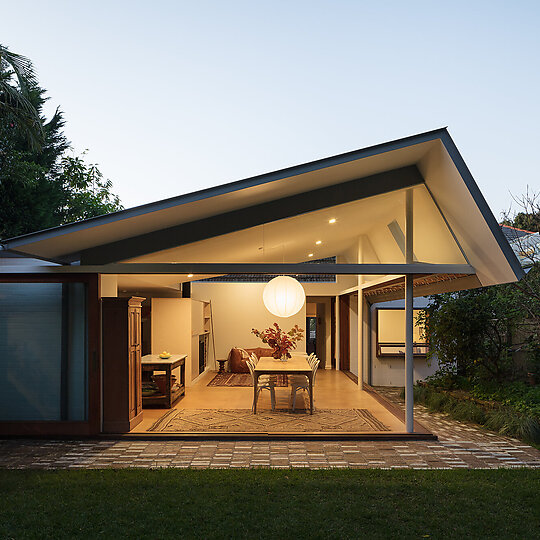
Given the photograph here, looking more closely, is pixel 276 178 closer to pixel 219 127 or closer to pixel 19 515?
pixel 19 515

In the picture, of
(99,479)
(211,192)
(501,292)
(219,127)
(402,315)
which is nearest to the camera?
(99,479)

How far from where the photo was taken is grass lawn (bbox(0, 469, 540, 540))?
4.39 meters

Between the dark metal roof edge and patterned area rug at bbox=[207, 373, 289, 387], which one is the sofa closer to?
patterned area rug at bbox=[207, 373, 289, 387]

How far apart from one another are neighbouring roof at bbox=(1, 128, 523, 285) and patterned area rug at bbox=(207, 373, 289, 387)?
4.81m

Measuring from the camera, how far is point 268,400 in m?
10.6

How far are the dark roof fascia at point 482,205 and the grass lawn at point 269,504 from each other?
2.25 metres

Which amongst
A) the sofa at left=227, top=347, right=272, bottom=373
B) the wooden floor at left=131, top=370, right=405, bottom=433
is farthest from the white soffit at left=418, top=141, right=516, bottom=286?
the sofa at left=227, top=347, right=272, bottom=373

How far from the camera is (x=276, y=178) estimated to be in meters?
6.47

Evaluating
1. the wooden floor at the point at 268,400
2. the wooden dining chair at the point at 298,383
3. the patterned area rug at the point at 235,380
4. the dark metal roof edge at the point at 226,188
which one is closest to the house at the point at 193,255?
the dark metal roof edge at the point at 226,188

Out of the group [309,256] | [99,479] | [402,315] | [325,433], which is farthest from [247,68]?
[99,479]

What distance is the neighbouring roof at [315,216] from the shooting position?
635 cm

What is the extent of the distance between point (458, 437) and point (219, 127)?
25444 mm

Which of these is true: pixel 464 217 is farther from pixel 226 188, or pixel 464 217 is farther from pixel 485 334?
pixel 485 334

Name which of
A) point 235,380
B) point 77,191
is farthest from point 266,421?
point 77,191
